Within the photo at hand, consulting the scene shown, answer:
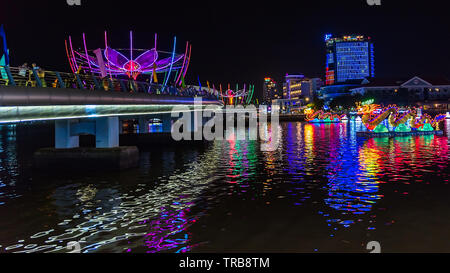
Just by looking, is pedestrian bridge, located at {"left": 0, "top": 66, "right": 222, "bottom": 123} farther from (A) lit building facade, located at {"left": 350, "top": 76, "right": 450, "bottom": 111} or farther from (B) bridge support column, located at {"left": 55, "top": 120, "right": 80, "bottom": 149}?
(A) lit building facade, located at {"left": 350, "top": 76, "right": 450, "bottom": 111}

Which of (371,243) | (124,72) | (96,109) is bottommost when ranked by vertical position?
(371,243)

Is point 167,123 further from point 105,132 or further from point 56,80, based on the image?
point 56,80

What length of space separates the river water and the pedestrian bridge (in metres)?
3.85

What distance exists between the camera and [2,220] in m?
16.2

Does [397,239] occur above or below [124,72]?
below

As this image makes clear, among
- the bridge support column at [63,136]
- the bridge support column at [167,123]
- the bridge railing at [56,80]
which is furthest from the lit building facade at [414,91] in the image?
the bridge support column at [63,136]

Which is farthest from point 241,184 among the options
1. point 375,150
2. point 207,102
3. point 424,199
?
point 207,102

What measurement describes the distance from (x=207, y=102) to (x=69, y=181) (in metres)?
39.1

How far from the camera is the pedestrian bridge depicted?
17859 millimetres

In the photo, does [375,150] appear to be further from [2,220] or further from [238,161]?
[2,220]

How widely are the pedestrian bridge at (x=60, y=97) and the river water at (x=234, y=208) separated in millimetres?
3850

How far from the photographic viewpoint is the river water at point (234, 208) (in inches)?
Result: 512

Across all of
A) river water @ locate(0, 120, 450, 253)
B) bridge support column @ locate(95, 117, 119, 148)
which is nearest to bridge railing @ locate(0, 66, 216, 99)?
bridge support column @ locate(95, 117, 119, 148)

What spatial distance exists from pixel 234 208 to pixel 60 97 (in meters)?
9.80
